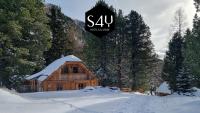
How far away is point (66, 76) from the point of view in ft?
199

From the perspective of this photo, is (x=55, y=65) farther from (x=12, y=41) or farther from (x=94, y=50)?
(x=12, y=41)

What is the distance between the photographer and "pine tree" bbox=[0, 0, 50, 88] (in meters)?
42.6

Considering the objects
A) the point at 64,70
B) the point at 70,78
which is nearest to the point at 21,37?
the point at 64,70

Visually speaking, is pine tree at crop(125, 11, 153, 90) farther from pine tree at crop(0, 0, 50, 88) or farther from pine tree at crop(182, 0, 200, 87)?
pine tree at crop(182, 0, 200, 87)

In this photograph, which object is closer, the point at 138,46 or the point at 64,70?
the point at 64,70

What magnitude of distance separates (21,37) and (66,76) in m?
16.2

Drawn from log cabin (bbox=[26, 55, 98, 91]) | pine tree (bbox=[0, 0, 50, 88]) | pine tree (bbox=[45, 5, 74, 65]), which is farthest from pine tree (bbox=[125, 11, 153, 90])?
pine tree (bbox=[0, 0, 50, 88])

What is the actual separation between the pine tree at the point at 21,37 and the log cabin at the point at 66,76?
35.3 ft

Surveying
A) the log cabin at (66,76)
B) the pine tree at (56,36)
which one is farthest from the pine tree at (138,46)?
the pine tree at (56,36)

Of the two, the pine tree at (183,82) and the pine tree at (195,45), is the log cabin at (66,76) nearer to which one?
the pine tree at (183,82)

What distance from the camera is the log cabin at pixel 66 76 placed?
5947 centimetres

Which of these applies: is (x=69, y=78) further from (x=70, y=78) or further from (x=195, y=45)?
(x=195, y=45)

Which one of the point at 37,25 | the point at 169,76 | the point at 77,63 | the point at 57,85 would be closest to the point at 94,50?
the point at 77,63

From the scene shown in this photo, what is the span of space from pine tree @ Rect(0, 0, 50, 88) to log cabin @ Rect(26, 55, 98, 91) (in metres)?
10.8
